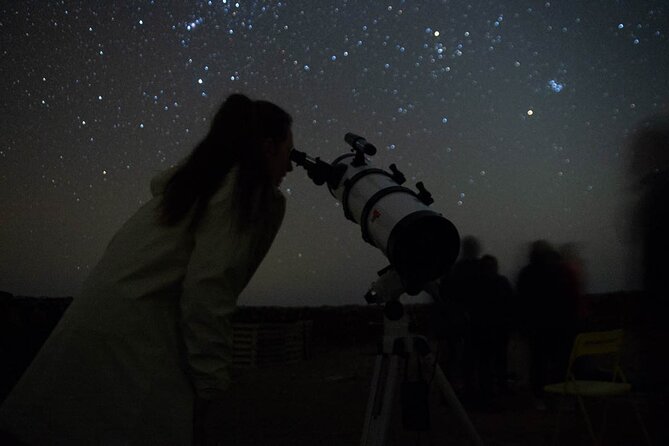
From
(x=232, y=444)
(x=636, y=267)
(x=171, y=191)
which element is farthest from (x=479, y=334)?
(x=171, y=191)

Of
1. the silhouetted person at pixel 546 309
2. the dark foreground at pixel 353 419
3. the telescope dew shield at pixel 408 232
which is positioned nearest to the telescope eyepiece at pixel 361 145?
the telescope dew shield at pixel 408 232

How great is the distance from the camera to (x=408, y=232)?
203cm

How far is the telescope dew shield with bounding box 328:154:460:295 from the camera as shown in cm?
204

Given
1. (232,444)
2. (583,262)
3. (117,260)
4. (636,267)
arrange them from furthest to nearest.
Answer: (583,262) → (232,444) → (636,267) → (117,260)

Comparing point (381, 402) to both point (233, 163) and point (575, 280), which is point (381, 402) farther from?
point (575, 280)

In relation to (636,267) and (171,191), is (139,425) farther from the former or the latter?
(636,267)

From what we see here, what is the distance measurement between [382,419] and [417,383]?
176 mm

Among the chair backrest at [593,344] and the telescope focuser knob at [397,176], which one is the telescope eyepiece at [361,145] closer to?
the telescope focuser knob at [397,176]

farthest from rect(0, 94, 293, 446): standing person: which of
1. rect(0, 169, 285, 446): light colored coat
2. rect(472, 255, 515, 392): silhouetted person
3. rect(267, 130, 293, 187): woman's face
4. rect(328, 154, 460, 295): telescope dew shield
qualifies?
rect(472, 255, 515, 392): silhouetted person

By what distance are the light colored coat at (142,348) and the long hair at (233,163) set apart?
0.13 feet

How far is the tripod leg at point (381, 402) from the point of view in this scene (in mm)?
1951

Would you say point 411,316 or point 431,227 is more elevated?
point 431,227

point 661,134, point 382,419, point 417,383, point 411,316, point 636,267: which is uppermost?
point 661,134

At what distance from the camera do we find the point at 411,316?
2271 mm
